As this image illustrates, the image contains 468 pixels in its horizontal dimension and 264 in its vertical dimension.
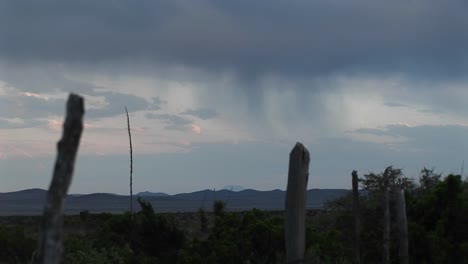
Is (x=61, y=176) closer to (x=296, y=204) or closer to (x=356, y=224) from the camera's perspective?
(x=296, y=204)

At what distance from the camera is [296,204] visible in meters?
10.4

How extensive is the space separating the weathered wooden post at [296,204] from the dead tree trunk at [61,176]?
5.17 metres

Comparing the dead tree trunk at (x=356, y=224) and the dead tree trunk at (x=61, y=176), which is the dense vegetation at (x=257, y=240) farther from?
the dead tree trunk at (x=61, y=176)

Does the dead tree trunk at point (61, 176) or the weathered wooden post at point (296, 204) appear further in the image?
the weathered wooden post at point (296, 204)

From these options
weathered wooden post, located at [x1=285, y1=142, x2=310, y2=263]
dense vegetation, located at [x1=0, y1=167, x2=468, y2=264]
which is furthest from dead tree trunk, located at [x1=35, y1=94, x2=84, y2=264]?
dense vegetation, located at [x1=0, y1=167, x2=468, y2=264]

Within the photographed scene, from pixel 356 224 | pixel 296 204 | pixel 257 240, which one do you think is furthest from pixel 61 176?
pixel 257 240

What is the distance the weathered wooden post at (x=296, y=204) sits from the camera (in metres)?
10.3

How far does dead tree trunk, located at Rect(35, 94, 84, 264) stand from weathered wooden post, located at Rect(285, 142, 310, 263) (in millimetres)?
5172

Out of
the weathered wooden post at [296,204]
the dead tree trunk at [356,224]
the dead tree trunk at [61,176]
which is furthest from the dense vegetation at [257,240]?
the dead tree trunk at [61,176]

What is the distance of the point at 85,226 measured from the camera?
106 feet

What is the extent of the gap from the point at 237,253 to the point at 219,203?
35.3ft

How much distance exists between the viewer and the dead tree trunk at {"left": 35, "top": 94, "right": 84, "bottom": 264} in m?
5.43

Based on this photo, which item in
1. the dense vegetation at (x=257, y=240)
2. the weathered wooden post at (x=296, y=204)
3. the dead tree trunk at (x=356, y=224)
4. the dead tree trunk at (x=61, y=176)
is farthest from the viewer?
the dense vegetation at (x=257, y=240)

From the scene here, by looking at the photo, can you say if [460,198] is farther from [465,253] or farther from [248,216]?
[248,216]
